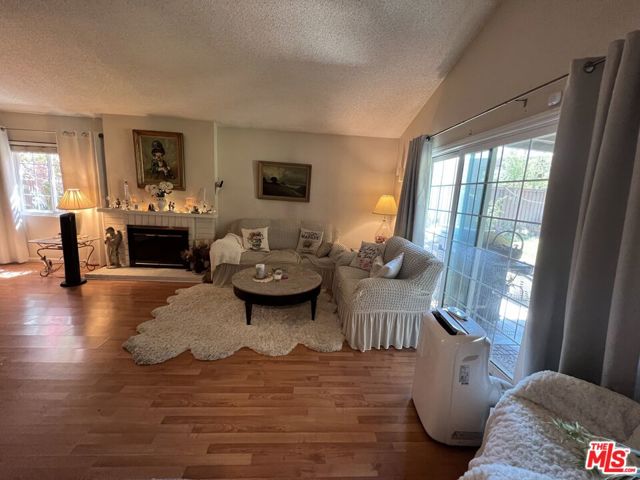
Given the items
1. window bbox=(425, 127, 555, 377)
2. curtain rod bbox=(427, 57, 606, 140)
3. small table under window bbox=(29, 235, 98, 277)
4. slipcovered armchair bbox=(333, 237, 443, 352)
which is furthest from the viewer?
small table under window bbox=(29, 235, 98, 277)

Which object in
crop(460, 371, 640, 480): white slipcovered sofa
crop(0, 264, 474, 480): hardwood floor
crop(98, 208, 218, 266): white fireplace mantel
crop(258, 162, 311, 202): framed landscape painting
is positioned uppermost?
crop(258, 162, 311, 202): framed landscape painting

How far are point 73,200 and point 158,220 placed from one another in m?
1.15

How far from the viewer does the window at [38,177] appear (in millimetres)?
4086

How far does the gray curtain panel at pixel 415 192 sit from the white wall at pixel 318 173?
1.17 metres

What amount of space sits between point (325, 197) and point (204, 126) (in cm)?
229

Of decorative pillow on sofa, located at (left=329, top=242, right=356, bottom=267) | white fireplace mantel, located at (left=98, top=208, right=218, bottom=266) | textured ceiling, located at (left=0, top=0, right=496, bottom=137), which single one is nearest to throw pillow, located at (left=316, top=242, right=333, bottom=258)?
decorative pillow on sofa, located at (left=329, top=242, right=356, bottom=267)

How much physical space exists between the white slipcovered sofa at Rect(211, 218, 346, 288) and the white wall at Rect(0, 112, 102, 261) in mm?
2701

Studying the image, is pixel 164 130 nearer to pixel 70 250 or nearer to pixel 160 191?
pixel 160 191

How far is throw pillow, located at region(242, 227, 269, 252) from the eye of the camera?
3.99 metres

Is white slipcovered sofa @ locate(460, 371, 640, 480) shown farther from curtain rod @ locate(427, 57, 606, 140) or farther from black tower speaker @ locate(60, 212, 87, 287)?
black tower speaker @ locate(60, 212, 87, 287)

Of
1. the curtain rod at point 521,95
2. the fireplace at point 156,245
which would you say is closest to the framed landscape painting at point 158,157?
the fireplace at point 156,245

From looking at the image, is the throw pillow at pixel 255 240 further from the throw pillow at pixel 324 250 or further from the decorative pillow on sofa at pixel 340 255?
the decorative pillow on sofa at pixel 340 255

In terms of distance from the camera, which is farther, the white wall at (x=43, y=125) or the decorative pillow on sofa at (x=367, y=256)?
the white wall at (x=43, y=125)

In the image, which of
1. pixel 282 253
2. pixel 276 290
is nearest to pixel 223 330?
pixel 276 290
